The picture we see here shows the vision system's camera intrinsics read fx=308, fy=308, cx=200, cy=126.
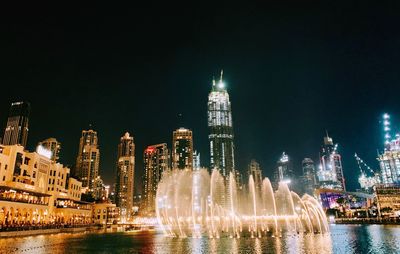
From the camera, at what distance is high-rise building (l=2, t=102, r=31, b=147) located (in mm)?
166125

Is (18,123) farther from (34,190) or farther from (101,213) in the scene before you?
(34,190)

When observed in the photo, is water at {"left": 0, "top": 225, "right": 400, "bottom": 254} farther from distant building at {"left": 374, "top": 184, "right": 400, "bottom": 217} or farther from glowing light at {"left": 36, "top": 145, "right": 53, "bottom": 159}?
distant building at {"left": 374, "top": 184, "right": 400, "bottom": 217}

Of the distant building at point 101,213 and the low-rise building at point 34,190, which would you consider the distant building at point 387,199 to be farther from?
the low-rise building at point 34,190

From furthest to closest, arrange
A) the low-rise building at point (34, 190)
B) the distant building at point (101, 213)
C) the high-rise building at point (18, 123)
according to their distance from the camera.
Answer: the high-rise building at point (18, 123), the distant building at point (101, 213), the low-rise building at point (34, 190)

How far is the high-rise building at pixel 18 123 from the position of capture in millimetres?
166125

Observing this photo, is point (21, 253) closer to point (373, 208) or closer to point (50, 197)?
point (50, 197)

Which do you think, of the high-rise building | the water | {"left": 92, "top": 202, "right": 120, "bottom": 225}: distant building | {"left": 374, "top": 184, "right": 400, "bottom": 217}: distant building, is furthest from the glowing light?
{"left": 374, "top": 184, "right": 400, "bottom": 217}: distant building

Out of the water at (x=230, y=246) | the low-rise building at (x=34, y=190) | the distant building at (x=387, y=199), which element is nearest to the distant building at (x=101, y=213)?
the low-rise building at (x=34, y=190)

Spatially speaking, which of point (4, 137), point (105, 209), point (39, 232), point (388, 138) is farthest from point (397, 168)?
point (4, 137)

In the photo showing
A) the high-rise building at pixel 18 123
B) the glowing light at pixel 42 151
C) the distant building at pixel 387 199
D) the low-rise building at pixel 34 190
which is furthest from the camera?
the high-rise building at pixel 18 123

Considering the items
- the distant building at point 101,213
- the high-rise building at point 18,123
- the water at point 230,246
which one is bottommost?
Result: the water at point 230,246

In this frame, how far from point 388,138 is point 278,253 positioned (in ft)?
623

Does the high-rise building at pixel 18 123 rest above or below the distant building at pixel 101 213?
above

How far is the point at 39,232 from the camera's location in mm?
75188
